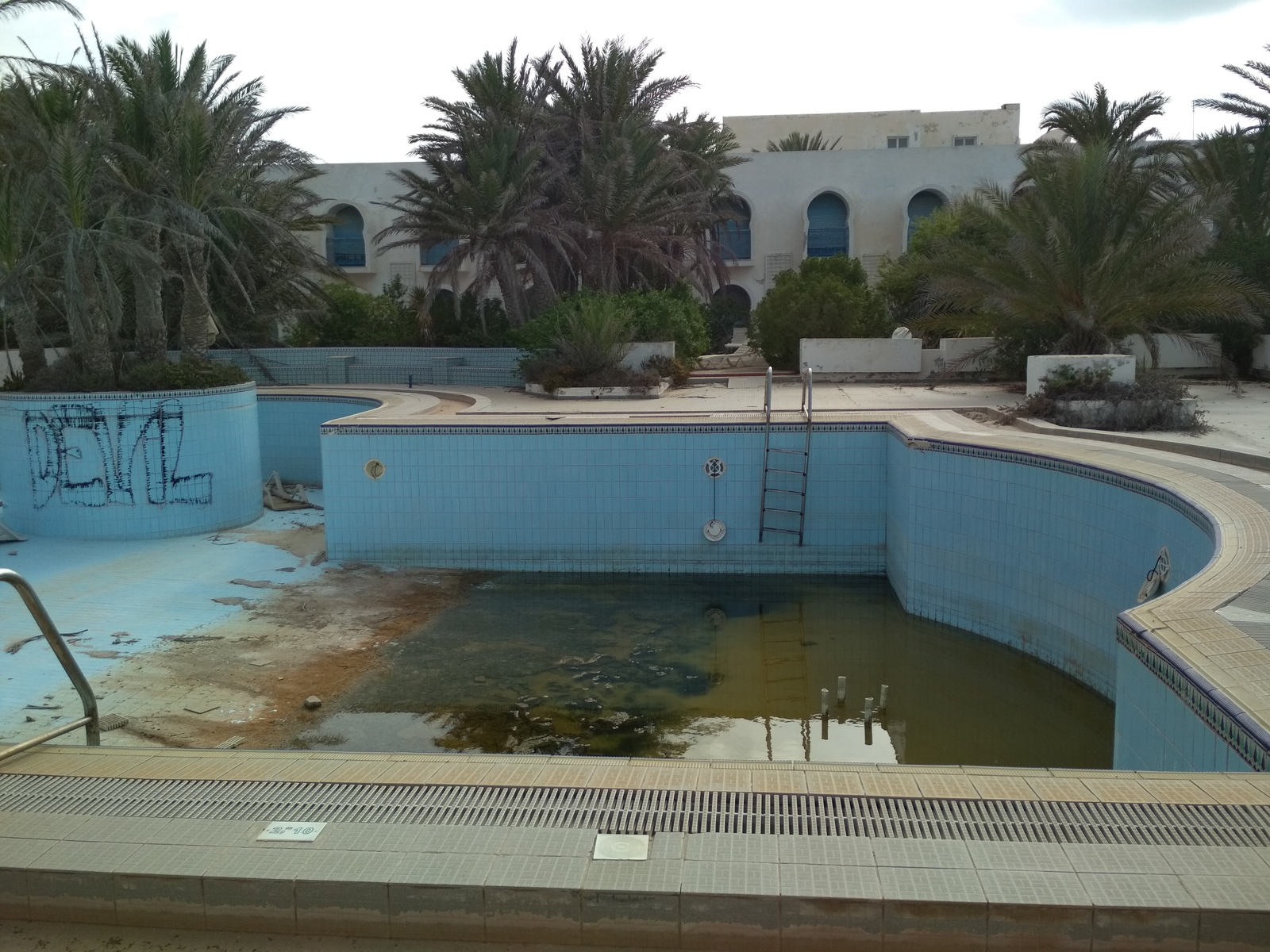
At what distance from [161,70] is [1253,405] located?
1489cm

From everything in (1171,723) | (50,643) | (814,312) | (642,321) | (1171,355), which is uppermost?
(814,312)

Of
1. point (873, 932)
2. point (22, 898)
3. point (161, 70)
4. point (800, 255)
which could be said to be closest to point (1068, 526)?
point (873, 932)

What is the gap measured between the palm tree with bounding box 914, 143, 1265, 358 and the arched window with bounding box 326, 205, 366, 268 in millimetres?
22196

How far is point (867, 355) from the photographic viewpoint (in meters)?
20.8

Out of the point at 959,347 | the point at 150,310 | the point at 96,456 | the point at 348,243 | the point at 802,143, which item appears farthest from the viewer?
the point at 802,143

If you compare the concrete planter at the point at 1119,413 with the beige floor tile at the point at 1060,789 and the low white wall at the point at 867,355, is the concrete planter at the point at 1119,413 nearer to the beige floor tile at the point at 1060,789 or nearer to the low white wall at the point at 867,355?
the low white wall at the point at 867,355

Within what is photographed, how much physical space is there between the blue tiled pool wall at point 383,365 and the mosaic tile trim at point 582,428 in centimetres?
841

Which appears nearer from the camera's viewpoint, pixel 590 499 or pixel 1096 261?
pixel 590 499

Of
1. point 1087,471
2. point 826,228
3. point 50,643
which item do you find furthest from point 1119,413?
point 826,228

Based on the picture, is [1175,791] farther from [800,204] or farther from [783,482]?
[800,204]

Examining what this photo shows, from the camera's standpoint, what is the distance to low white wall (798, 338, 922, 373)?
20.7 m

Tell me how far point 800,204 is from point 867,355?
13.4 m

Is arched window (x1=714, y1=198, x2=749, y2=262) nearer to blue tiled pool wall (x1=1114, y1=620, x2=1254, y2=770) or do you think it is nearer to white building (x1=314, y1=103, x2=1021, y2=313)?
white building (x1=314, y1=103, x2=1021, y2=313)

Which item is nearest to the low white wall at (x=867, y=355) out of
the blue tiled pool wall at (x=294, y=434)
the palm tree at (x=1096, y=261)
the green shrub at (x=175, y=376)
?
the palm tree at (x=1096, y=261)
